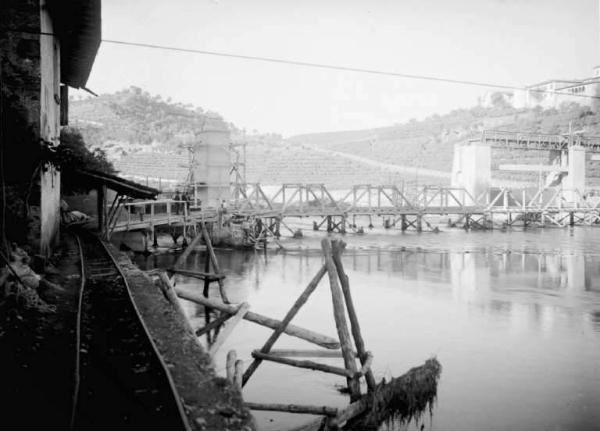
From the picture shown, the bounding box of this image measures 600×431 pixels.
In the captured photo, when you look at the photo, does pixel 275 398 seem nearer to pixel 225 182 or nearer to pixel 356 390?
pixel 356 390

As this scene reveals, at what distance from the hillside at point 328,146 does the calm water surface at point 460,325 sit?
37632mm

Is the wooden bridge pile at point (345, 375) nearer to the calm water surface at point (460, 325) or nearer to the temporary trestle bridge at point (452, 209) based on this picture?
the calm water surface at point (460, 325)

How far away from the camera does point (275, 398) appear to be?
331 inches

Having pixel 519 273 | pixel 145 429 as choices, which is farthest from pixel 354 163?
pixel 145 429

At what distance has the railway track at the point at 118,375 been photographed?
4.49 m

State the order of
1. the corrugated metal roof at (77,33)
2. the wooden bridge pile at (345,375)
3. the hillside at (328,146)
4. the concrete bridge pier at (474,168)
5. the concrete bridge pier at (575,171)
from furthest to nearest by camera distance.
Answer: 1. the hillside at (328,146)
2. the concrete bridge pier at (575,171)
3. the concrete bridge pier at (474,168)
4. the corrugated metal roof at (77,33)
5. the wooden bridge pile at (345,375)

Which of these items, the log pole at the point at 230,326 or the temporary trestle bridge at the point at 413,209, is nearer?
the log pole at the point at 230,326

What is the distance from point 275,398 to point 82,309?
128 inches

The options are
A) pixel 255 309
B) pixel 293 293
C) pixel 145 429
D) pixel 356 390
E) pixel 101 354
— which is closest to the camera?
pixel 145 429

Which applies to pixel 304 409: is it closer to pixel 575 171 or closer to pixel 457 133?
pixel 575 171

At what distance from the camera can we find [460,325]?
43.1 feet

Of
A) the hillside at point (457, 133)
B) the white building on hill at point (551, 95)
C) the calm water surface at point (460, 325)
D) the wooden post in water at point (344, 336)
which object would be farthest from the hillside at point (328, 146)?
the wooden post in water at point (344, 336)

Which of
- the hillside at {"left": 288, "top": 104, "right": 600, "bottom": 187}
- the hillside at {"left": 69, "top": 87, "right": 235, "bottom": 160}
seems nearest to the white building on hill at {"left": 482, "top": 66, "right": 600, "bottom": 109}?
the hillside at {"left": 288, "top": 104, "right": 600, "bottom": 187}

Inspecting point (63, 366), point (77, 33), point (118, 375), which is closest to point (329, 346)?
point (118, 375)
